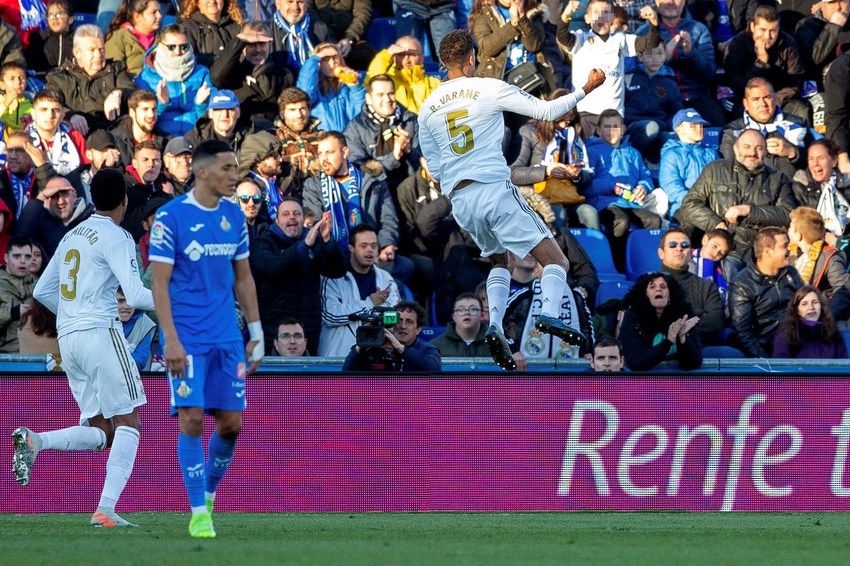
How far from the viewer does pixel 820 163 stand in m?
15.6

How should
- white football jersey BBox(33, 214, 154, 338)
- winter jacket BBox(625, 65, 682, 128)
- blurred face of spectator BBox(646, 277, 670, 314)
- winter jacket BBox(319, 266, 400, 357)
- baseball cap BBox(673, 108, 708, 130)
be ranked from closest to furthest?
white football jersey BBox(33, 214, 154, 338) → blurred face of spectator BBox(646, 277, 670, 314) → winter jacket BBox(319, 266, 400, 357) → baseball cap BBox(673, 108, 708, 130) → winter jacket BBox(625, 65, 682, 128)

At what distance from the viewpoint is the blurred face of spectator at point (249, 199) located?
13.4 meters

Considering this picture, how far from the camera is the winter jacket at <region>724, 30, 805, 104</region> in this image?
58.9 feet

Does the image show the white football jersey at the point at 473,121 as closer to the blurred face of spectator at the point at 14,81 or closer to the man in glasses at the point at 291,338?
the man in glasses at the point at 291,338

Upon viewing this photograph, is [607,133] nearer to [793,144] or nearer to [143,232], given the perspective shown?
[793,144]

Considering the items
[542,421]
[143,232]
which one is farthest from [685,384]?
[143,232]

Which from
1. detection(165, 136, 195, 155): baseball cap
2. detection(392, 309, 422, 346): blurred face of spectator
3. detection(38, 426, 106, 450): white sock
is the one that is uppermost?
detection(165, 136, 195, 155): baseball cap

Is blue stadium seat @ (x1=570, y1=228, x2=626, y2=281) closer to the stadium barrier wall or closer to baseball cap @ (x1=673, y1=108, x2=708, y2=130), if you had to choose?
baseball cap @ (x1=673, y1=108, x2=708, y2=130)

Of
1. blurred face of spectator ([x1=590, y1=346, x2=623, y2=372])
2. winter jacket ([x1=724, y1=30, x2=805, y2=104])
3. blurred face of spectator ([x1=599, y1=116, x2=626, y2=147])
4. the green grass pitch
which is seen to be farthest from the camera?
winter jacket ([x1=724, y1=30, x2=805, y2=104])


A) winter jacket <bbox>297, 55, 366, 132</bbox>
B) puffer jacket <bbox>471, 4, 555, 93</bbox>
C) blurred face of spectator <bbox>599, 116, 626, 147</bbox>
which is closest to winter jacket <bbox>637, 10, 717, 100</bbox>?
puffer jacket <bbox>471, 4, 555, 93</bbox>

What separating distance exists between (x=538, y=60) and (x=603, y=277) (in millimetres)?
3172

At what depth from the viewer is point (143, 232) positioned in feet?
43.5

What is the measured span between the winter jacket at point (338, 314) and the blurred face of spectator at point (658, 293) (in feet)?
7.47

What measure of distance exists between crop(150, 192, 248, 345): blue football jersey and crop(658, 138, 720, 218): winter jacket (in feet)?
27.5
